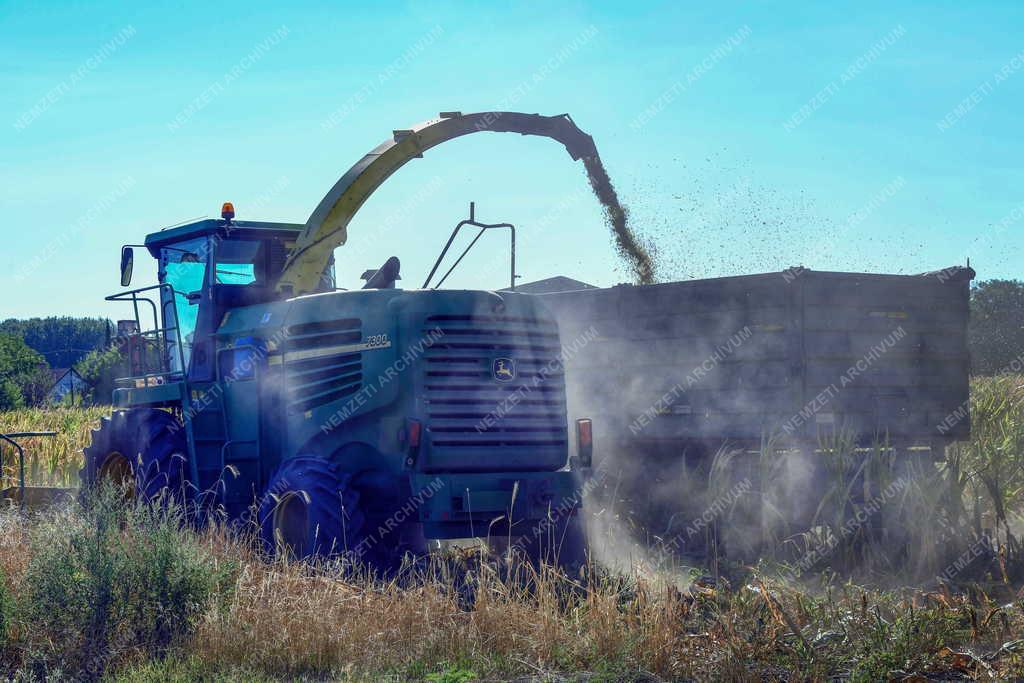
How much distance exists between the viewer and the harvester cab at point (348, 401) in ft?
27.3

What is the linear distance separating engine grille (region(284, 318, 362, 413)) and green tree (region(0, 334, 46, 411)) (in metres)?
54.6

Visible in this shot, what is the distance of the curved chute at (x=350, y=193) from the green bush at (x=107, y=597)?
3428mm

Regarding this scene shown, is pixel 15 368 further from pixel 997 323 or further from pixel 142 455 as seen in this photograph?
pixel 142 455

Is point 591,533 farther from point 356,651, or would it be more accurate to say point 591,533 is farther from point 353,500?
point 356,651

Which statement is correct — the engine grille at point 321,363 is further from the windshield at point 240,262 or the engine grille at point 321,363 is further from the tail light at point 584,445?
the tail light at point 584,445

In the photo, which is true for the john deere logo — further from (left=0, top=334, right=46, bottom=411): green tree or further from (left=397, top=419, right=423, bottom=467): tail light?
(left=0, top=334, right=46, bottom=411): green tree

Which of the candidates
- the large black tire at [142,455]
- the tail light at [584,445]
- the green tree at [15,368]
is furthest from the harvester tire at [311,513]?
the green tree at [15,368]

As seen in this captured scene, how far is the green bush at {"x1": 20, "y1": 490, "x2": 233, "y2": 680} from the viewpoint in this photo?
6.49m

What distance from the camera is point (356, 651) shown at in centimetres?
627

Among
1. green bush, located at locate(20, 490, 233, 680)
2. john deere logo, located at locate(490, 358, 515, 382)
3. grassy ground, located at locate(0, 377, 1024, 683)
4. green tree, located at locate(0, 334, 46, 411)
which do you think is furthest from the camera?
green tree, located at locate(0, 334, 46, 411)

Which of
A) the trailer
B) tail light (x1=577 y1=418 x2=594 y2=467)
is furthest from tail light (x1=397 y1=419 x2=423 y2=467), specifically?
the trailer

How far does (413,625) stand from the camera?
655 centimetres

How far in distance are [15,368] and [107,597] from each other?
2609 inches

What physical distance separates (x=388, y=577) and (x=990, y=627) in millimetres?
4118
